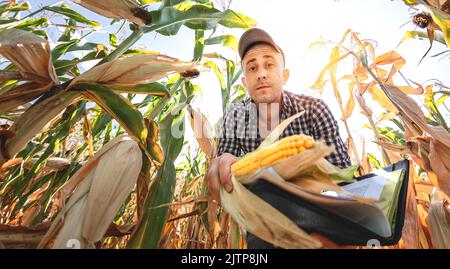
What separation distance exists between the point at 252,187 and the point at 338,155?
68 centimetres

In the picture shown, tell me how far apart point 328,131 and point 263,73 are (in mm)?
363

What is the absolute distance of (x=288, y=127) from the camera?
1.21m

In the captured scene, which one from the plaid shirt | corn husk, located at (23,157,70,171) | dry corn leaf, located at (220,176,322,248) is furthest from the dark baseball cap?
corn husk, located at (23,157,70,171)

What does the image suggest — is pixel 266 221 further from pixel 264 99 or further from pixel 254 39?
pixel 254 39

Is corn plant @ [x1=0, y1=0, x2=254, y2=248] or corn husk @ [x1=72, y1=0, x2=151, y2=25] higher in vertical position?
corn husk @ [x1=72, y1=0, x2=151, y2=25]

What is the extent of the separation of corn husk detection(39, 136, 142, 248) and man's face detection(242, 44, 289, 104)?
616mm

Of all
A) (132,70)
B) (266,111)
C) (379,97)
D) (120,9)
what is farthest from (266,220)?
(379,97)

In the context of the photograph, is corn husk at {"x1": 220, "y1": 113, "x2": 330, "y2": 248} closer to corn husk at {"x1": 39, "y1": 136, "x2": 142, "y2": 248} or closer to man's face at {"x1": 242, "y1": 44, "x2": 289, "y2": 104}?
corn husk at {"x1": 39, "y1": 136, "x2": 142, "y2": 248}

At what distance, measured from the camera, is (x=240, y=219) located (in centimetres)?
63

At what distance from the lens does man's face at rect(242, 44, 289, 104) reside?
1180mm

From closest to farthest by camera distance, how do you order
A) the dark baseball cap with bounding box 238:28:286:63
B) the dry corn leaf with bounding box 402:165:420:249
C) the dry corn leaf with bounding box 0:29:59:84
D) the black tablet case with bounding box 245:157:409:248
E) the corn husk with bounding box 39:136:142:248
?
1. the black tablet case with bounding box 245:157:409:248
2. the corn husk with bounding box 39:136:142:248
3. the dry corn leaf with bounding box 0:29:59:84
4. the dry corn leaf with bounding box 402:165:420:249
5. the dark baseball cap with bounding box 238:28:286:63

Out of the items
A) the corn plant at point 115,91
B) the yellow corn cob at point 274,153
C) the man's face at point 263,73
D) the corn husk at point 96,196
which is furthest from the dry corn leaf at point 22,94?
the man's face at point 263,73
